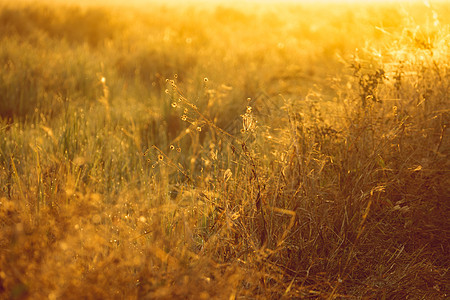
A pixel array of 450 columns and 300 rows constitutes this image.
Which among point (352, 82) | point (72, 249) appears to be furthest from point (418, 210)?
point (72, 249)

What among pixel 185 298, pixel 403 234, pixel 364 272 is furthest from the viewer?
pixel 403 234

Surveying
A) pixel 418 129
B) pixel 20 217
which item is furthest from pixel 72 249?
pixel 418 129

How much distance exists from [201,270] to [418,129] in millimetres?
1707

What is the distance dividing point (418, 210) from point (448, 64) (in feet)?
3.91

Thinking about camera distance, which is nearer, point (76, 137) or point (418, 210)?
point (418, 210)

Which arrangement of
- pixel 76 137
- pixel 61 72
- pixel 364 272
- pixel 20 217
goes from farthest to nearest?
pixel 61 72 → pixel 76 137 → pixel 364 272 → pixel 20 217

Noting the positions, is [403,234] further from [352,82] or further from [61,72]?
[61,72]

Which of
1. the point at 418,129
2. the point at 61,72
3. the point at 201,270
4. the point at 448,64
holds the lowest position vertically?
the point at 61,72

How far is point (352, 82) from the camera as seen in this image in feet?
11.5

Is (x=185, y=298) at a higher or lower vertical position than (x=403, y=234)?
higher

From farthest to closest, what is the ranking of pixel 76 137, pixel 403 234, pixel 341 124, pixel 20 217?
pixel 76 137 < pixel 341 124 < pixel 403 234 < pixel 20 217

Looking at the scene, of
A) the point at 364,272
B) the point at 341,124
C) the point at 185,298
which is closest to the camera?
the point at 185,298

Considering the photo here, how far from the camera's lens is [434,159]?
9.16 feet

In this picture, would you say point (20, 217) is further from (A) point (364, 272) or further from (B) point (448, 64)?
(B) point (448, 64)
